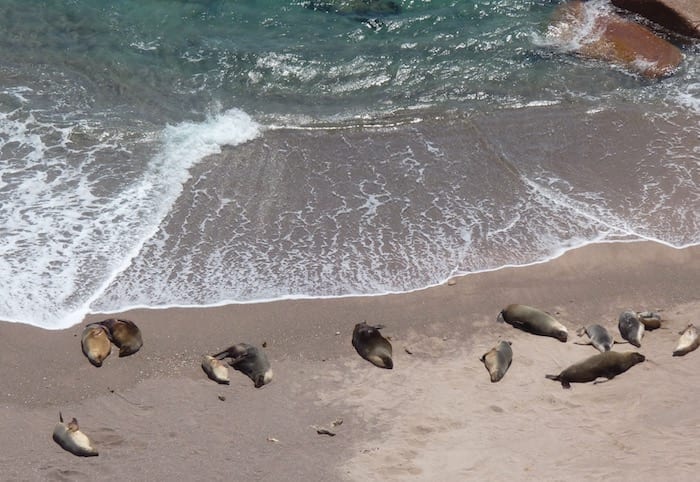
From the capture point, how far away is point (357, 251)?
349 inches

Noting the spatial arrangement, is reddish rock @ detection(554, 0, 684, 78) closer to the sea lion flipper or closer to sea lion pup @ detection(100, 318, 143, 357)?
sea lion pup @ detection(100, 318, 143, 357)

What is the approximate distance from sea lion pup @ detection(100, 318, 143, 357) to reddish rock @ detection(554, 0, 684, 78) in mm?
8537

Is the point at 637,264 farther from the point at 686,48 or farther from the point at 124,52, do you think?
the point at 124,52

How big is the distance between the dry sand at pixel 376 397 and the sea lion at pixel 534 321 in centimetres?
8

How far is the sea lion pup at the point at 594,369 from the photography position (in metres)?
7.30

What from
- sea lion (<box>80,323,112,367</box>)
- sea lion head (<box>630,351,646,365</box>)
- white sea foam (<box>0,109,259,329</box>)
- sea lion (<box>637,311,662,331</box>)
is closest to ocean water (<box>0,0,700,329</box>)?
white sea foam (<box>0,109,259,329</box>)

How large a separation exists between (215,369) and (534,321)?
2.97 m

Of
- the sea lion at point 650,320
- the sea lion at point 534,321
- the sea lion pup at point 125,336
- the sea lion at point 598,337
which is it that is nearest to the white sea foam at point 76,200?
the sea lion pup at point 125,336

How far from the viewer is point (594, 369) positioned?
7.31 metres

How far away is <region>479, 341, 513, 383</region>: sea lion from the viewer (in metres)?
7.34

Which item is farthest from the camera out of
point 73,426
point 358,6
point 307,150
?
point 358,6

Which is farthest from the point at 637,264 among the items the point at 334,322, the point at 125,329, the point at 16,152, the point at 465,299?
the point at 16,152

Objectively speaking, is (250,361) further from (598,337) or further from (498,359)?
(598,337)

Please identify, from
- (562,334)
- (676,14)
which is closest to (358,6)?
(676,14)
